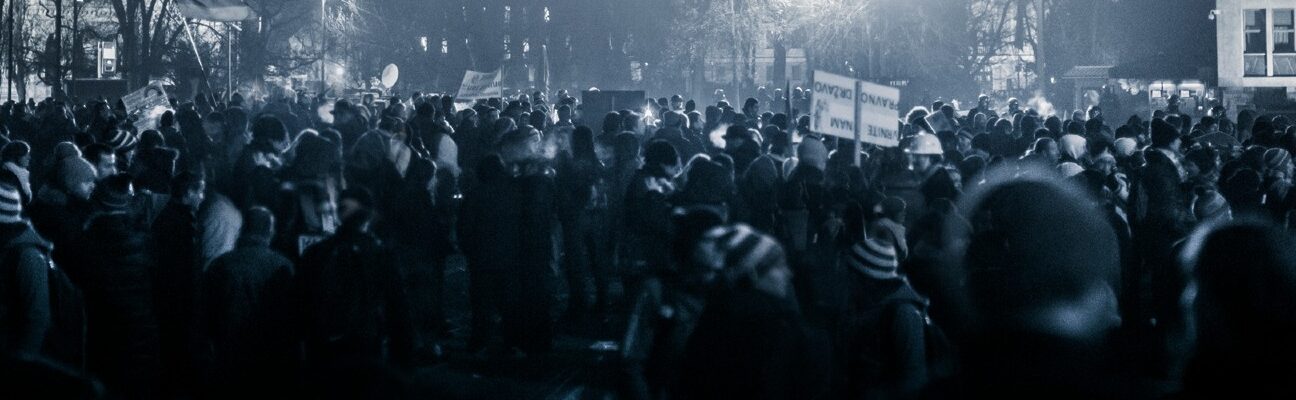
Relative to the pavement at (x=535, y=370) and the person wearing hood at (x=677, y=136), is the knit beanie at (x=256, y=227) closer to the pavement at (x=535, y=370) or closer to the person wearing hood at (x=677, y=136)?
the pavement at (x=535, y=370)

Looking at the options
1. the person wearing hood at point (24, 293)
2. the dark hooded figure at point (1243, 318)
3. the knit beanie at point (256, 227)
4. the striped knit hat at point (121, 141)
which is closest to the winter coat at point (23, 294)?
the person wearing hood at point (24, 293)

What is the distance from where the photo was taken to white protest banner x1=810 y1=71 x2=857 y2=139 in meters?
11.6

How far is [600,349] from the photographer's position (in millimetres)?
11258

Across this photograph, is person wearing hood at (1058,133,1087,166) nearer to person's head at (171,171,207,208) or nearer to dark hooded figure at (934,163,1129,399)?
dark hooded figure at (934,163,1129,399)

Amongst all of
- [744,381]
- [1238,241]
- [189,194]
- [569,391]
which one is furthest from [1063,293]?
[189,194]

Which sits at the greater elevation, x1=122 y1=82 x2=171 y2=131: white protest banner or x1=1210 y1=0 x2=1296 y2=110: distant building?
x1=1210 y1=0 x2=1296 y2=110: distant building

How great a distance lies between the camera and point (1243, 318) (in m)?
4.62

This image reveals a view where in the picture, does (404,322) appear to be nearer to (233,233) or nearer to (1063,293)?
(233,233)

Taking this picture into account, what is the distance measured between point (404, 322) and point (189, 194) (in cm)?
238

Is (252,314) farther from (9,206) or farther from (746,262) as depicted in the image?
(746,262)

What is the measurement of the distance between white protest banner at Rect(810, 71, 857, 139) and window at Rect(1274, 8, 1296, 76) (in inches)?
1712

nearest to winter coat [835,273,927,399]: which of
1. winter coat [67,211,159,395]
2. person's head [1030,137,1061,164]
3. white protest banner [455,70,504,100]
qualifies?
winter coat [67,211,159,395]

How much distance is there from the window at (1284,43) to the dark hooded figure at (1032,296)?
4740cm

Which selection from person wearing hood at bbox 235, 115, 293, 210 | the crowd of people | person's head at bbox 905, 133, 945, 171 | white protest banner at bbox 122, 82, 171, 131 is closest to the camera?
the crowd of people
